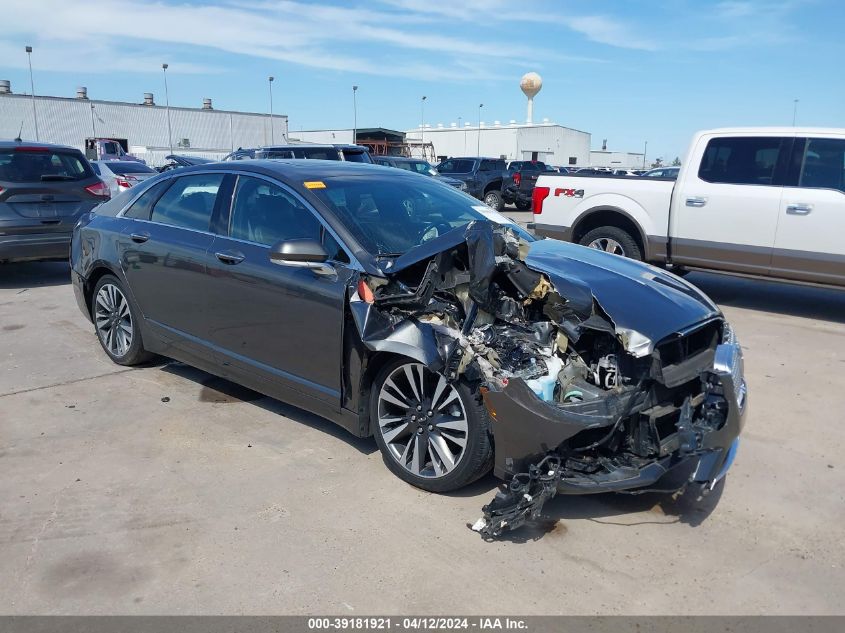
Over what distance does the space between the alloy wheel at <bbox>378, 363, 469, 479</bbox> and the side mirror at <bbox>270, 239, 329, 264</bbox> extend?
0.81 m

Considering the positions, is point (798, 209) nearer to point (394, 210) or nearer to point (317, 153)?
point (394, 210)

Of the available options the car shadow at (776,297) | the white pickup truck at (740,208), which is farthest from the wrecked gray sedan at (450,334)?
the car shadow at (776,297)

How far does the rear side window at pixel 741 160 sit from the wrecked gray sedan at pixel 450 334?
4.39 meters

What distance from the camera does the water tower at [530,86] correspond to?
7256cm

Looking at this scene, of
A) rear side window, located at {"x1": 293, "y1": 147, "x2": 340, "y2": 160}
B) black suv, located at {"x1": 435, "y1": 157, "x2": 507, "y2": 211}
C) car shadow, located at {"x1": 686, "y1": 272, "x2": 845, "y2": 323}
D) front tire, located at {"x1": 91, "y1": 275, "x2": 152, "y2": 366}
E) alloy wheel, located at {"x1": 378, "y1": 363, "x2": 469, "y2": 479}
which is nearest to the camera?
alloy wheel, located at {"x1": 378, "y1": 363, "x2": 469, "y2": 479}

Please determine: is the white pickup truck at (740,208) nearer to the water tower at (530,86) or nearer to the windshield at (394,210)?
the windshield at (394,210)

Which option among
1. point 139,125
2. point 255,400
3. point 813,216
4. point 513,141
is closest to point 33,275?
point 255,400

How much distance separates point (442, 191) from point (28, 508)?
331 centimetres

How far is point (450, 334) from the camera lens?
3582mm

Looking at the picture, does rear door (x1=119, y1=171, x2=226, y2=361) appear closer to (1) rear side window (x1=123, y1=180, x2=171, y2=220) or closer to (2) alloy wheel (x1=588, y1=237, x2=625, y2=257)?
(1) rear side window (x1=123, y1=180, x2=171, y2=220)

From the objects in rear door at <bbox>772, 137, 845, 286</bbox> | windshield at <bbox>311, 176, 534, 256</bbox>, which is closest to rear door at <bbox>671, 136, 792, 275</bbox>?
rear door at <bbox>772, 137, 845, 286</bbox>

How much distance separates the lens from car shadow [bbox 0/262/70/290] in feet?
32.2

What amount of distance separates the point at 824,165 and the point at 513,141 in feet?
183

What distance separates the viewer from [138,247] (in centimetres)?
→ 540
